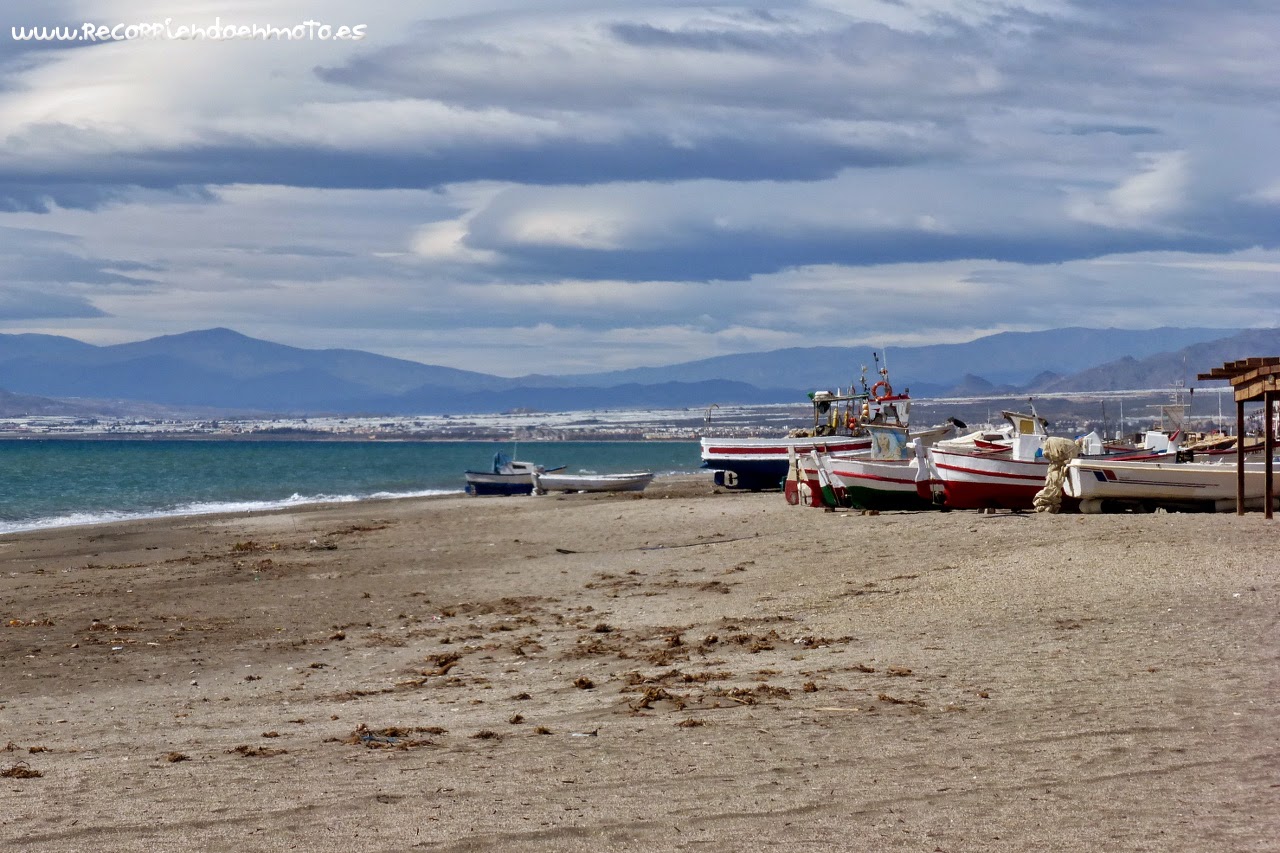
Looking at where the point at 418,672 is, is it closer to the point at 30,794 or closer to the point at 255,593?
the point at 30,794

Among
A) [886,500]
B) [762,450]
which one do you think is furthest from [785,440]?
[886,500]

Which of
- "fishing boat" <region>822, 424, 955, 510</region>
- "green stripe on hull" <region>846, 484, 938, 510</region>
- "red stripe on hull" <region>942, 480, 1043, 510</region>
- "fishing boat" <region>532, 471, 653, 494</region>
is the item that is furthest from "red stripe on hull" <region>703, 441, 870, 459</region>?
"red stripe on hull" <region>942, 480, 1043, 510</region>

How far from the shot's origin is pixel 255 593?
19.7 metres

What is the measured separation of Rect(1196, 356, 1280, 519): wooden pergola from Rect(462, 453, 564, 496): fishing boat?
32337mm

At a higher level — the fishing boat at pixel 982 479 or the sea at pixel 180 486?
the fishing boat at pixel 982 479

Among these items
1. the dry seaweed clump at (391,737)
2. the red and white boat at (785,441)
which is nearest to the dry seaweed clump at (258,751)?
the dry seaweed clump at (391,737)

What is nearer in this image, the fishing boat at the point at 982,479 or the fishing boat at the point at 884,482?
the fishing boat at the point at 982,479

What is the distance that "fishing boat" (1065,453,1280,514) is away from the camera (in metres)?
24.0

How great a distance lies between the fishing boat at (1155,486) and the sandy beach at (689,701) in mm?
2623

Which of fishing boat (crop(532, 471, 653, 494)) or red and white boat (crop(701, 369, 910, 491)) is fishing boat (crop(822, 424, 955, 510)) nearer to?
red and white boat (crop(701, 369, 910, 491))

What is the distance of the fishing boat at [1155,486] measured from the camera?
2403 centimetres

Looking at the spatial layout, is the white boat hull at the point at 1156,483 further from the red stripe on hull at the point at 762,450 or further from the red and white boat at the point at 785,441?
the red and white boat at the point at 785,441

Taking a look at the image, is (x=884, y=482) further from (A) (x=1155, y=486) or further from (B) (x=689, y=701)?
(B) (x=689, y=701)

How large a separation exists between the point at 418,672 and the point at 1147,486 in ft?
52.6
